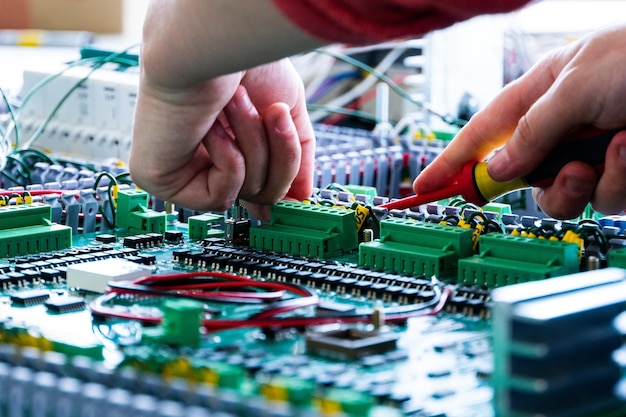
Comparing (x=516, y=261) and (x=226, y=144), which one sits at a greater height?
(x=226, y=144)

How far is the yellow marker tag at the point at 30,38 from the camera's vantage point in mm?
7293

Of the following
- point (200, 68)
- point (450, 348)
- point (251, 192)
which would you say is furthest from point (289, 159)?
point (450, 348)

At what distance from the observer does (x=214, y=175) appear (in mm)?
2096

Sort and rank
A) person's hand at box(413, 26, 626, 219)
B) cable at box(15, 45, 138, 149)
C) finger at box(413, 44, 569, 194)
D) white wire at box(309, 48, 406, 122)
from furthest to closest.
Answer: white wire at box(309, 48, 406, 122)
cable at box(15, 45, 138, 149)
finger at box(413, 44, 569, 194)
person's hand at box(413, 26, 626, 219)

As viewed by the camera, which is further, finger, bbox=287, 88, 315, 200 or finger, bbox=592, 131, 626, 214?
finger, bbox=287, 88, 315, 200

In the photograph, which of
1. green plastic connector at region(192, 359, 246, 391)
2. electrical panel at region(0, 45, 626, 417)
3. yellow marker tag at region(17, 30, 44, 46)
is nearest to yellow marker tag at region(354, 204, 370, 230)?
electrical panel at region(0, 45, 626, 417)

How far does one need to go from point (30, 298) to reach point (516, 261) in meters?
0.84

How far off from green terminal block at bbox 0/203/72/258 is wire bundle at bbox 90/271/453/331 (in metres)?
0.41

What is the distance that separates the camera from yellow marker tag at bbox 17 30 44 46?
7.29 m

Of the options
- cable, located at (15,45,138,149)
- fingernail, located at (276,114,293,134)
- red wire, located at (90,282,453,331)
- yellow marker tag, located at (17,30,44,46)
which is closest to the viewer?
red wire, located at (90,282,453,331)

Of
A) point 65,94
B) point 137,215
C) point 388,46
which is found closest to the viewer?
point 137,215

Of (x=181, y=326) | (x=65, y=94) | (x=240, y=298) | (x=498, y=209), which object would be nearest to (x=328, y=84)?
(x=65, y=94)

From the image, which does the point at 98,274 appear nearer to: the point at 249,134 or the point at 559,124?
the point at 249,134

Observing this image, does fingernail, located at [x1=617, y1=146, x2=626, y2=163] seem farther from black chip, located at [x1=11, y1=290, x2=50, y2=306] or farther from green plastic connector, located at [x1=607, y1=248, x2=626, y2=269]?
black chip, located at [x1=11, y1=290, x2=50, y2=306]
